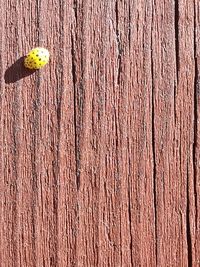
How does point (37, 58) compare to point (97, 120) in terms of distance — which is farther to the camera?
point (97, 120)

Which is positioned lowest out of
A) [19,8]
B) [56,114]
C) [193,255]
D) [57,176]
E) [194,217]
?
[193,255]

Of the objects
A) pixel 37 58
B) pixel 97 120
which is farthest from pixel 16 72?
pixel 97 120

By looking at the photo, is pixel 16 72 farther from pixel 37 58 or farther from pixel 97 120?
pixel 97 120

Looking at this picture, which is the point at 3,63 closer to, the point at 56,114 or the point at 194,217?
the point at 56,114

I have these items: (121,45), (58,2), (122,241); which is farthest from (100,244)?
(58,2)

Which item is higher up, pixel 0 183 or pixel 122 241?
pixel 0 183
